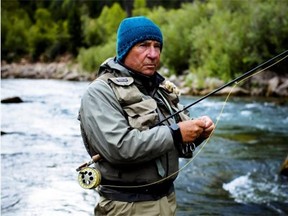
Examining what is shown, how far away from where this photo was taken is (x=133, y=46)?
9.00 ft

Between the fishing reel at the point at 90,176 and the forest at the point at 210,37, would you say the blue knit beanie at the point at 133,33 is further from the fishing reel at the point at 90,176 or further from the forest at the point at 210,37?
the forest at the point at 210,37

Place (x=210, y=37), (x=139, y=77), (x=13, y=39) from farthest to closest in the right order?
(x=13, y=39) → (x=210, y=37) → (x=139, y=77)

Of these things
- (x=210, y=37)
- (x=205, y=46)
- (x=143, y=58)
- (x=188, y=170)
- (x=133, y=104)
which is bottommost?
(x=205, y=46)

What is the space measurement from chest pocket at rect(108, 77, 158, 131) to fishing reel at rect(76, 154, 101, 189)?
0.31m

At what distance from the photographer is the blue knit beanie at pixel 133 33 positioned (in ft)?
8.94

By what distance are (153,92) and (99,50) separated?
53640 millimetres

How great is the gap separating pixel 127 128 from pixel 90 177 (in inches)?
16.6

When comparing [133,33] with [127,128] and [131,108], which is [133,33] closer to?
[131,108]

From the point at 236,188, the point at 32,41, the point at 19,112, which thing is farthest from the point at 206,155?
the point at 32,41

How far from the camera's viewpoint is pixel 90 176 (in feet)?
8.67

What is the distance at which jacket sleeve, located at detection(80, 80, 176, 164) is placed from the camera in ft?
7.95

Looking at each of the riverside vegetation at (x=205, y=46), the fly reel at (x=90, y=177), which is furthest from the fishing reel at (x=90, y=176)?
the riverside vegetation at (x=205, y=46)

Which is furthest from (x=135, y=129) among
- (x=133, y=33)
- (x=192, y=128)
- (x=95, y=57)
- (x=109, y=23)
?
(x=109, y=23)

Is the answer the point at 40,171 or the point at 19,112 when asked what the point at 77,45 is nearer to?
the point at 19,112
